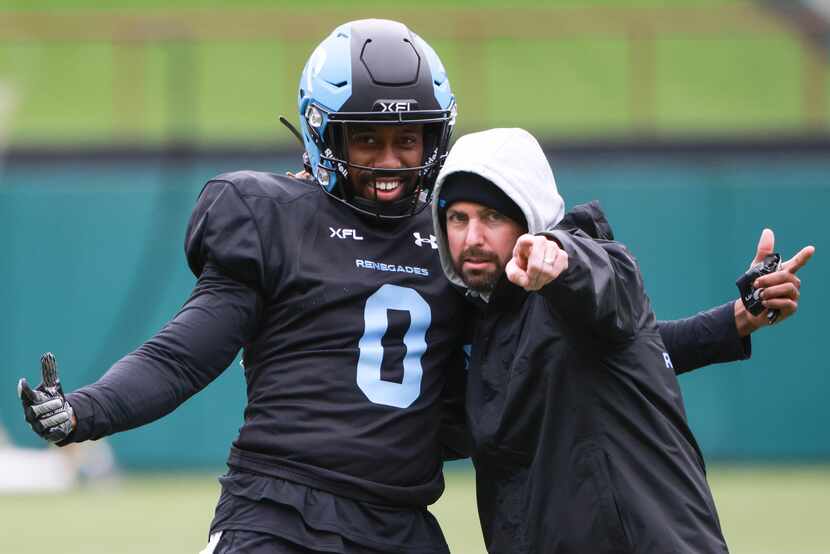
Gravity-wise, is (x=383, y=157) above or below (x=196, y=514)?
above

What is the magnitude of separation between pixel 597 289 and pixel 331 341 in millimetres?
830

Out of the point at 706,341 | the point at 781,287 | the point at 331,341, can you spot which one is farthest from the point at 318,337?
the point at 781,287

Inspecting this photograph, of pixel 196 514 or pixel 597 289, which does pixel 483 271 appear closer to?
pixel 597 289

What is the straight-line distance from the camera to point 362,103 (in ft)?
12.7

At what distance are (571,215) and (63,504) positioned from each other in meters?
6.83

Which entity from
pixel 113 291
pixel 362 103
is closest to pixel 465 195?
pixel 362 103

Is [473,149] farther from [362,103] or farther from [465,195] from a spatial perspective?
[362,103]

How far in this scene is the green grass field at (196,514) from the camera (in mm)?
7871

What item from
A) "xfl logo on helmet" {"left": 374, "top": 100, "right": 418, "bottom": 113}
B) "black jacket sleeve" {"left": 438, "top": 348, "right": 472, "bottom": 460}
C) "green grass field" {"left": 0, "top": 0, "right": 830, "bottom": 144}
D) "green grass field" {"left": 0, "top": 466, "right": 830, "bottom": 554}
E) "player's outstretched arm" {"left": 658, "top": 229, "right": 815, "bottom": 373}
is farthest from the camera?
"green grass field" {"left": 0, "top": 0, "right": 830, "bottom": 144}

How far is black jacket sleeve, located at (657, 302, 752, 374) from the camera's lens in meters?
4.22

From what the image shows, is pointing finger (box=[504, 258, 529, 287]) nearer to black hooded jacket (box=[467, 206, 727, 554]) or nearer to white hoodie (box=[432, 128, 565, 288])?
black hooded jacket (box=[467, 206, 727, 554])

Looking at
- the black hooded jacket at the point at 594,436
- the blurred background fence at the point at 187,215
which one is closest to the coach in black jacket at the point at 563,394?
the black hooded jacket at the point at 594,436

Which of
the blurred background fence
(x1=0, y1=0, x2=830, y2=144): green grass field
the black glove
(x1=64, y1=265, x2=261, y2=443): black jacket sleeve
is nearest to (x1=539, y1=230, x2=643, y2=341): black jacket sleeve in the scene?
(x1=64, y1=265, x2=261, y2=443): black jacket sleeve

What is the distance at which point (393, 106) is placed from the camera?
3865 millimetres
